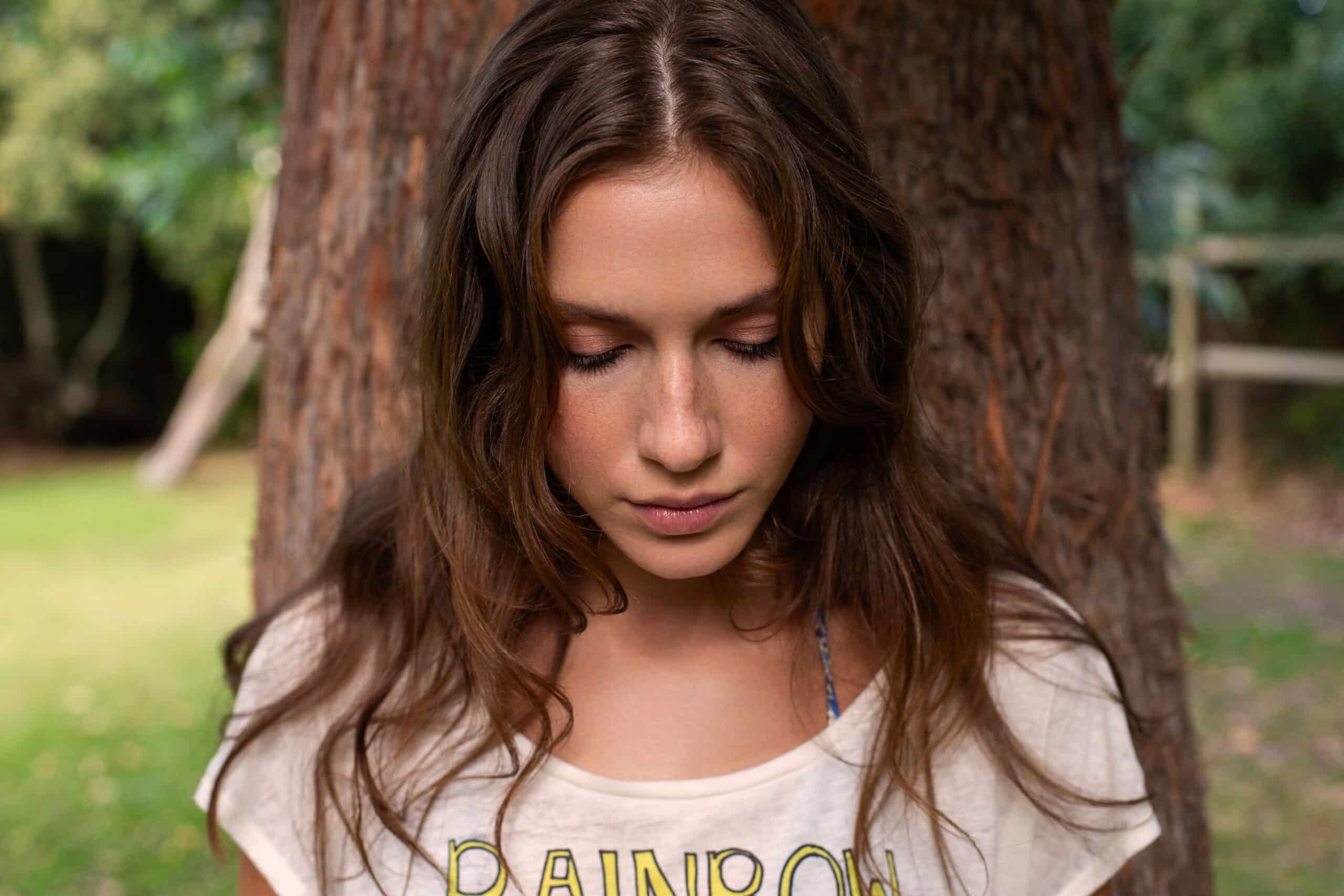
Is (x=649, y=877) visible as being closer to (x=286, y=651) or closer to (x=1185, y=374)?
(x=286, y=651)

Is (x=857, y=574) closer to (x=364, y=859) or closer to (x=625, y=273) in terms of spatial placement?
(x=625, y=273)

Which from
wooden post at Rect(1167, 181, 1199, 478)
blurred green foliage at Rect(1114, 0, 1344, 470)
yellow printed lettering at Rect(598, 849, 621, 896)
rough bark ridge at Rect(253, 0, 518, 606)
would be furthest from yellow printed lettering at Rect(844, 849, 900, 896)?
wooden post at Rect(1167, 181, 1199, 478)

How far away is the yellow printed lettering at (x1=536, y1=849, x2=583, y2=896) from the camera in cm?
140

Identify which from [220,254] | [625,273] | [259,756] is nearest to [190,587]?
[220,254]

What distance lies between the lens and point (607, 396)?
4.19 ft

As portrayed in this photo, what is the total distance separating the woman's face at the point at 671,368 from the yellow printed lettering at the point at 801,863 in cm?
35

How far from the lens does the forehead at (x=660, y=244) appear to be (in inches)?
47.3

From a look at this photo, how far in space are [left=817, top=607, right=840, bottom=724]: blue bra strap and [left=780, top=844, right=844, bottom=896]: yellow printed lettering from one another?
0.16 m

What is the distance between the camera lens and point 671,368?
124 centimetres

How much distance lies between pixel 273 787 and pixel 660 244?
2.82 ft

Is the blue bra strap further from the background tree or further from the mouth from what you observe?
the background tree

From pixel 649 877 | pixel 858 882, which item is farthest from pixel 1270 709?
pixel 649 877

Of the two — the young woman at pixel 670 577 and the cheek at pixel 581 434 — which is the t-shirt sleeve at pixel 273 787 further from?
the cheek at pixel 581 434

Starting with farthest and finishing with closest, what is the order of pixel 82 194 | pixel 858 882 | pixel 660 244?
pixel 82 194, pixel 858 882, pixel 660 244
